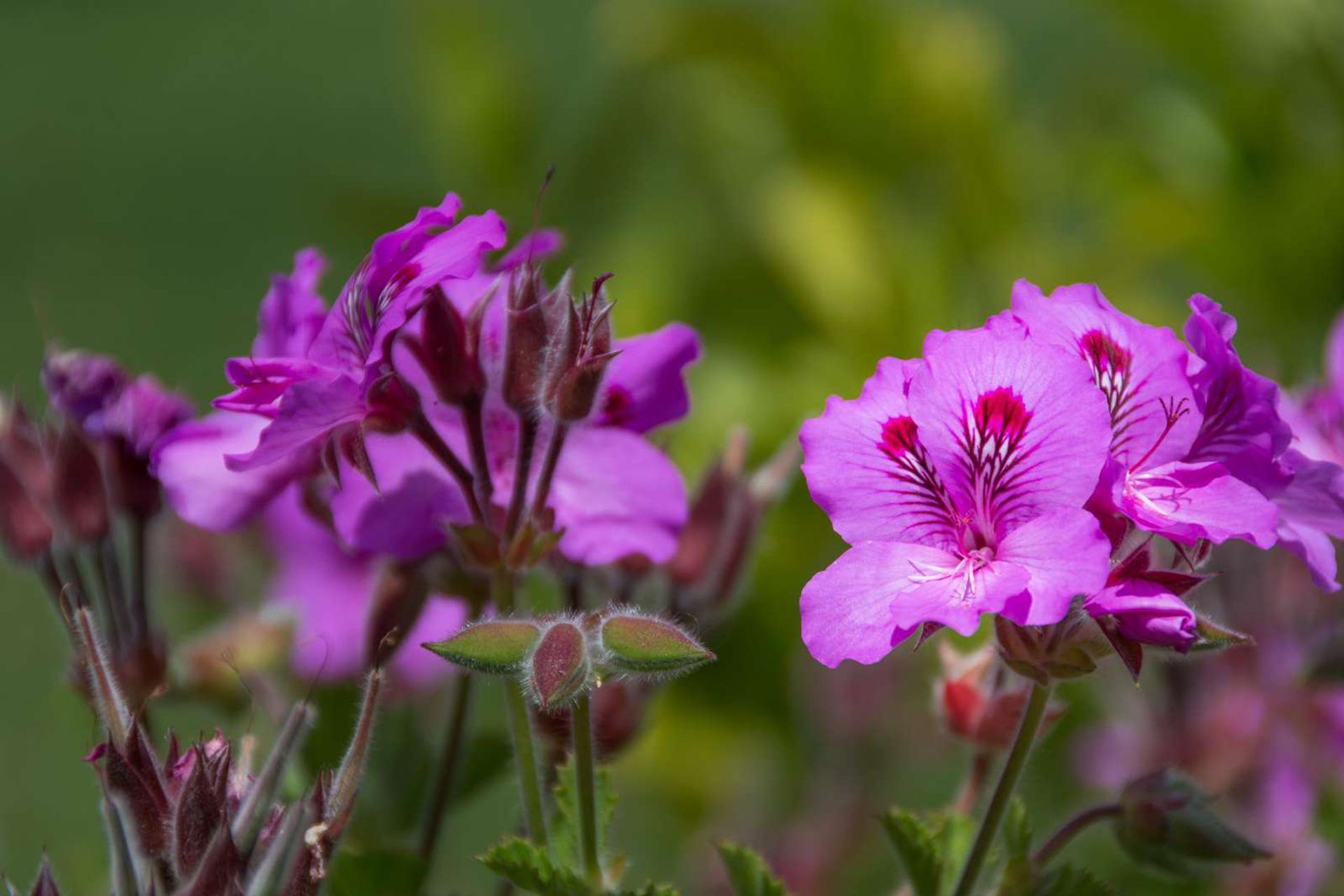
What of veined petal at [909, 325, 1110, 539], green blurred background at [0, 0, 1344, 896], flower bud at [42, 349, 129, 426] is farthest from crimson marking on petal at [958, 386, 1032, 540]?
green blurred background at [0, 0, 1344, 896]

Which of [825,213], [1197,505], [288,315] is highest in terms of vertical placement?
[825,213]

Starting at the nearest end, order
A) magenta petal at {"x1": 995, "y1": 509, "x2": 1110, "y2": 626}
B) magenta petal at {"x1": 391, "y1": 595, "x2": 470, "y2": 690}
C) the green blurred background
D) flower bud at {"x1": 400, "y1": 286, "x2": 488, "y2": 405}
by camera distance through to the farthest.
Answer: magenta petal at {"x1": 995, "y1": 509, "x2": 1110, "y2": 626} → flower bud at {"x1": 400, "y1": 286, "x2": 488, "y2": 405} → magenta petal at {"x1": 391, "y1": 595, "x2": 470, "y2": 690} → the green blurred background

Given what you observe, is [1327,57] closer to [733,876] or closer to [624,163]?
[624,163]

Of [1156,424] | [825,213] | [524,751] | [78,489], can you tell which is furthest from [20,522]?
[825,213]

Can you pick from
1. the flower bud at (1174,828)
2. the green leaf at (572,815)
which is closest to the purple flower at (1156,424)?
the flower bud at (1174,828)

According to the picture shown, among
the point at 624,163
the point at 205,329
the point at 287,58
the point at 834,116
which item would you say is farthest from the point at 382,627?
the point at 287,58

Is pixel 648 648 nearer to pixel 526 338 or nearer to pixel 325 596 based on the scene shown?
pixel 526 338

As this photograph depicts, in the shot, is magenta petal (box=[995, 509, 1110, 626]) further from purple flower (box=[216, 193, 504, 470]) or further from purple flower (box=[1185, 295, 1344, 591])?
purple flower (box=[216, 193, 504, 470])
